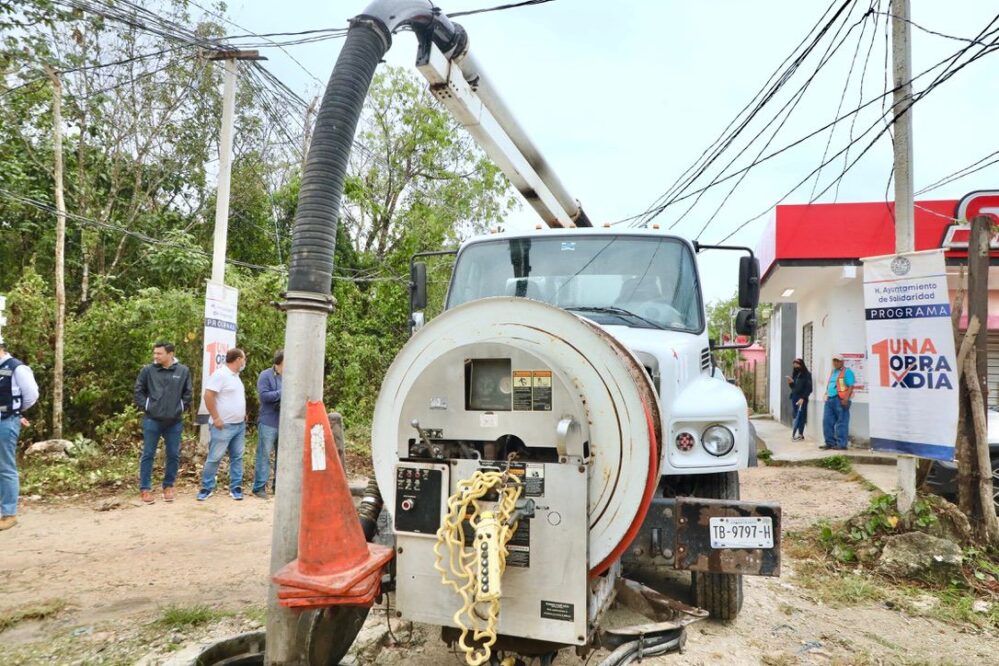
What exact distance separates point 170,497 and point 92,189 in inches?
400

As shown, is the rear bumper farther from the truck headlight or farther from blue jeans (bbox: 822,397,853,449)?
blue jeans (bbox: 822,397,853,449)

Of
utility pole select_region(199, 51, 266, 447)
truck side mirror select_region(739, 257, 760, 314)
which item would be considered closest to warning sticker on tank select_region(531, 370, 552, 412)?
truck side mirror select_region(739, 257, 760, 314)

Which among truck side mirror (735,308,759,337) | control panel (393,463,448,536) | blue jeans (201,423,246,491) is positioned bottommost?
blue jeans (201,423,246,491)

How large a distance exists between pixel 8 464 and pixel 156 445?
1.46 m

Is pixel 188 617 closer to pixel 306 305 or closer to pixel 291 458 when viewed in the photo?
pixel 291 458

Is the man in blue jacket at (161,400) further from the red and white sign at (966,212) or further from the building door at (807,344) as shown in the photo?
the building door at (807,344)

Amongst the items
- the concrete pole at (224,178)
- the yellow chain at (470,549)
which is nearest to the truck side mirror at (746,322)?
the yellow chain at (470,549)

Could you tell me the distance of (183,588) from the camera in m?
4.82

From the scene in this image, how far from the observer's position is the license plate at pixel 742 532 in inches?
117

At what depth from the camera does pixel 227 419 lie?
755cm

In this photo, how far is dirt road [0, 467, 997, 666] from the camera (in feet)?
12.2

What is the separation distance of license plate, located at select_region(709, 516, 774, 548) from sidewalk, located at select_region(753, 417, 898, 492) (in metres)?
5.91

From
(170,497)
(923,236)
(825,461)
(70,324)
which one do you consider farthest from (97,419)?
(923,236)

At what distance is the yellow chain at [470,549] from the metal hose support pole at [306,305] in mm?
730
